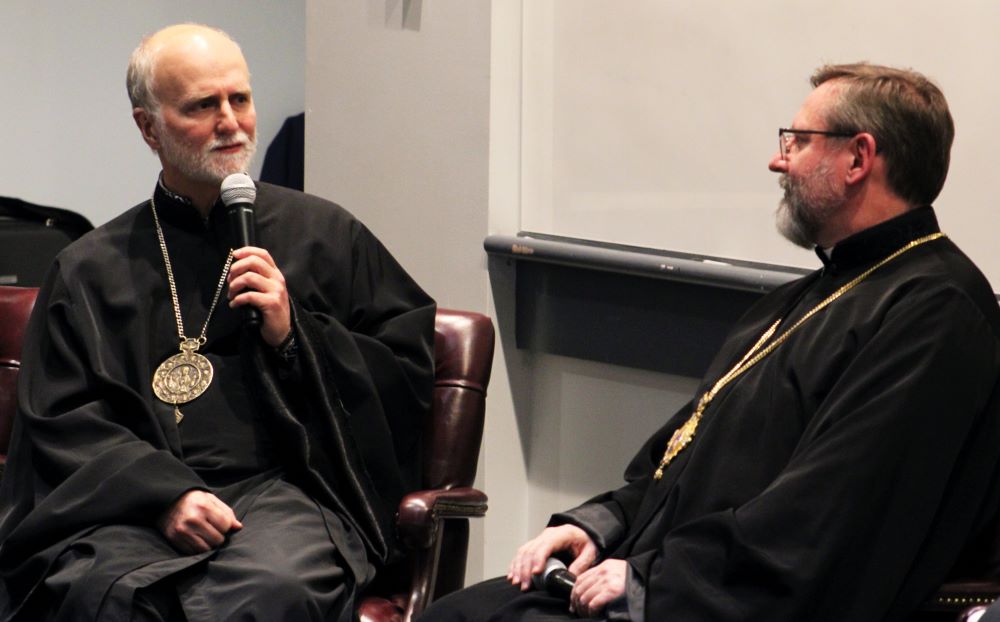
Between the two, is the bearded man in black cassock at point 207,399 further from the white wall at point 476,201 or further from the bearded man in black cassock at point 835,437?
the white wall at point 476,201

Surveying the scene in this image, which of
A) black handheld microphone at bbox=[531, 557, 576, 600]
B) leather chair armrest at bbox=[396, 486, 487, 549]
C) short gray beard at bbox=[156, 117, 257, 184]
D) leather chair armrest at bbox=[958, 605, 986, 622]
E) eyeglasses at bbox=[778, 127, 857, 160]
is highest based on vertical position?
eyeglasses at bbox=[778, 127, 857, 160]

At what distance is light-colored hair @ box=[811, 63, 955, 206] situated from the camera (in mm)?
2793

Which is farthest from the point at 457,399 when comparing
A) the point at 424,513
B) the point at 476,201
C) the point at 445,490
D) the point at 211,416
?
the point at 476,201

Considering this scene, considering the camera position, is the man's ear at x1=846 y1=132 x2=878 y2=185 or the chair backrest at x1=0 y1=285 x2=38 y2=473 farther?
the chair backrest at x1=0 y1=285 x2=38 y2=473

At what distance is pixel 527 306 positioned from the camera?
14.9ft

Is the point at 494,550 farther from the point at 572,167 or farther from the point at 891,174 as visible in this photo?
the point at 891,174

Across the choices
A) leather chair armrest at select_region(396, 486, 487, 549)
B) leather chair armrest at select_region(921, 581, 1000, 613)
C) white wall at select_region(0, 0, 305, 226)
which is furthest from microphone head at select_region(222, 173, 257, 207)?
white wall at select_region(0, 0, 305, 226)

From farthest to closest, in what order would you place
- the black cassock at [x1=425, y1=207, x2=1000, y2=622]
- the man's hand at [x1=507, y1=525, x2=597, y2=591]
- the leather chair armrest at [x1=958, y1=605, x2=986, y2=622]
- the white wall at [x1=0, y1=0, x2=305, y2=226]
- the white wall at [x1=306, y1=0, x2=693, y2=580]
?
the white wall at [x1=0, y1=0, x2=305, y2=226], the white wall at [x1=306, y1=0, x2=693, y2=580], the man's hand at [x1=507, y1=525, x2=597, y2=591], the black cassock at [x1=425, y1=207, x2=1000, y2=622], the leather chair armrest at [x1=958, y1=605, x2=986, y2=622]

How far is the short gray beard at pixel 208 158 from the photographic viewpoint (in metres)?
3.43

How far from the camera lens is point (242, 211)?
3.17 metres

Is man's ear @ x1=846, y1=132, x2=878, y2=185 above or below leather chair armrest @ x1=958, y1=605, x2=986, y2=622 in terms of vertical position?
above

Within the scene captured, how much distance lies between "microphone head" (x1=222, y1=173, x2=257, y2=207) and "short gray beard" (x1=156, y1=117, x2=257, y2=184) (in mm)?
177

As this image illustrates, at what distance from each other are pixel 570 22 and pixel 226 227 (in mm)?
1278

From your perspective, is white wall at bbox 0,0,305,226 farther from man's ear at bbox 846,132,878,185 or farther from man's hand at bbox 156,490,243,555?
man's ear at bbox 846,132,878,185
